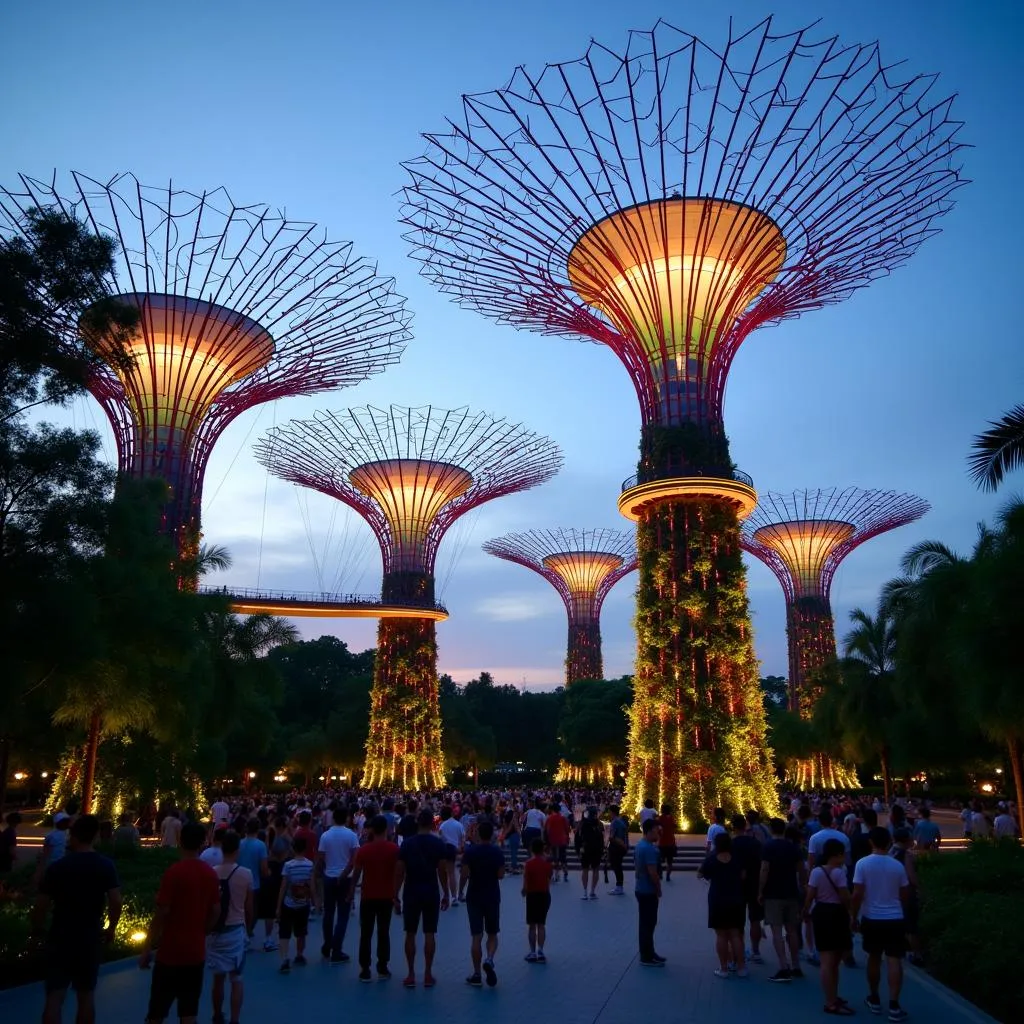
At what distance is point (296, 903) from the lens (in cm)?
825

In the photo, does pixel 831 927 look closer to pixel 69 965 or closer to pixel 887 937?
pixel 887 937

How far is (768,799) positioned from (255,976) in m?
16.6

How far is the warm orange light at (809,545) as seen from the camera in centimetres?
5081

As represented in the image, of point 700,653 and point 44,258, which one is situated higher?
point 44,258

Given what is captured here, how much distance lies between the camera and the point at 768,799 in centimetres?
2197

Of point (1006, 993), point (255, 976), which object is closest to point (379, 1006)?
point (255, 976)

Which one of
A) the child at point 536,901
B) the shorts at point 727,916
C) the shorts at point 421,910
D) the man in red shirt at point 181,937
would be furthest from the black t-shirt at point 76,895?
the shorts at point 727,916

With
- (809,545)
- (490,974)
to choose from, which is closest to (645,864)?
(490,974)

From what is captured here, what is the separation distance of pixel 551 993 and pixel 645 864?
5.41 feet

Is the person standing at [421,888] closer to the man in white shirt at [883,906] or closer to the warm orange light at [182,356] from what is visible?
the man in white shirt at [883,906]

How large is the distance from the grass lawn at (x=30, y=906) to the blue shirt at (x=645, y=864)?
475 centimetres

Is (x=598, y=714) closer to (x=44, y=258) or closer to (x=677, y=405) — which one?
(x=677, y=405)

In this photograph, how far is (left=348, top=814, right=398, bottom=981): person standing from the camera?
299 inches

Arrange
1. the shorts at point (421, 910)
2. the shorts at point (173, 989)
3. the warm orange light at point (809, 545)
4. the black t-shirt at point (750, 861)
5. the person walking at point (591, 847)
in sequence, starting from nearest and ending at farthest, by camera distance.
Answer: the shorts at point (173, 989)
the shorts at point (421, 910)
the black t-shirt at point (750, 861)
the person walking at point (591, 847)
the warm orange light at point (809, 545)
